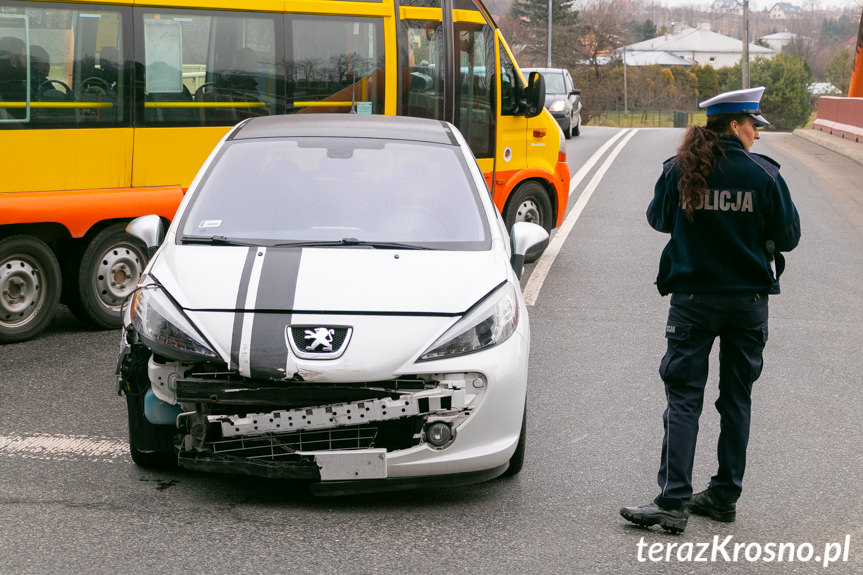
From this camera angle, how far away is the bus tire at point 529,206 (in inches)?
455

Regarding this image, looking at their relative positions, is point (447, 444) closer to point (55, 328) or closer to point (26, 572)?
point (26, 572)

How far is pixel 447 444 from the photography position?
189 inches

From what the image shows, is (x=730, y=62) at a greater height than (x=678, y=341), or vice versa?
(x=730, y=62)

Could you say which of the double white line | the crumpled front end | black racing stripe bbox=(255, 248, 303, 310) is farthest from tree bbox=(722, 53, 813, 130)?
the crumpled front end

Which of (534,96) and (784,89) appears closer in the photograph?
(534,96)

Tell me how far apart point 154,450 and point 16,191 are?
144 inches

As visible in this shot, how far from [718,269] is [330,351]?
5.14ft

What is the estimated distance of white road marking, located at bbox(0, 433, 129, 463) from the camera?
5539 millimetres

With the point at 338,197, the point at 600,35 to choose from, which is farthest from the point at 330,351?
the point at 600,35

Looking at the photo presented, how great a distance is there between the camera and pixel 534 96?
11.3 m

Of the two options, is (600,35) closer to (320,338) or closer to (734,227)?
(734,227)

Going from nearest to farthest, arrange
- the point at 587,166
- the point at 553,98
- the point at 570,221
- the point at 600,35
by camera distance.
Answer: the point at 570,221 < the point at 587,166 < the point at 553,98 < the point at 600,35

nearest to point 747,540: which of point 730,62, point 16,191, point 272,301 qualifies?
point 272,301

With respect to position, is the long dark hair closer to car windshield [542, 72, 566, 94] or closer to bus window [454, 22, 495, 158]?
bus window [454, 22, 495, 158]
